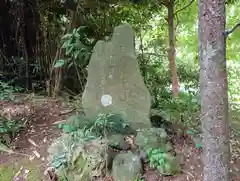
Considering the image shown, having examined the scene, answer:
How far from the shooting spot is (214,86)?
2096 millimetres

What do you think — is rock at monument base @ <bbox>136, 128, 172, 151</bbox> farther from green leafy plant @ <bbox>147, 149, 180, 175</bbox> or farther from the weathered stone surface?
the weathered stone surface

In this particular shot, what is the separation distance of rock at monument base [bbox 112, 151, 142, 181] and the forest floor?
0.40ft

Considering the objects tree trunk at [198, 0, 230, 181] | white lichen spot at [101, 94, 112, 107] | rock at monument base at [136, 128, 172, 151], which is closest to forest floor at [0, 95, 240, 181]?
rock at monument base at [136, 128, 172, 151]

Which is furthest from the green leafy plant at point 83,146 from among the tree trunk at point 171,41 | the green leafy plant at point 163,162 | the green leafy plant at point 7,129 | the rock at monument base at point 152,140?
the tree trunk at point 171,41

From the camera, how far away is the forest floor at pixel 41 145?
2740 millimetres

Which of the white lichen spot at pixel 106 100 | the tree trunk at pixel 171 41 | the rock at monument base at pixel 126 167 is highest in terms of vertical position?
the tree trunk at pixel 171 41

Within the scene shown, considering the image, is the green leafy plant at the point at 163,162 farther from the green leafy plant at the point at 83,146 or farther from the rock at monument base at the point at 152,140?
the green leafy plant at the point at 83,146

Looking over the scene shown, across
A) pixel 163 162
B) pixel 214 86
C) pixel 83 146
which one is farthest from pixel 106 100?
pixel 214 86

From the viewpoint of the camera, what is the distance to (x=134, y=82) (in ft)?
9.92

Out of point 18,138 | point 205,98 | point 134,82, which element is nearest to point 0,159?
point 18,138

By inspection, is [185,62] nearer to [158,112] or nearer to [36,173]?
[158,112]

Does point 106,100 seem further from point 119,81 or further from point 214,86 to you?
point 214,86

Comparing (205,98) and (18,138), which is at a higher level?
(205,98)

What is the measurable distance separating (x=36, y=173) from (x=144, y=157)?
3.44 feet
